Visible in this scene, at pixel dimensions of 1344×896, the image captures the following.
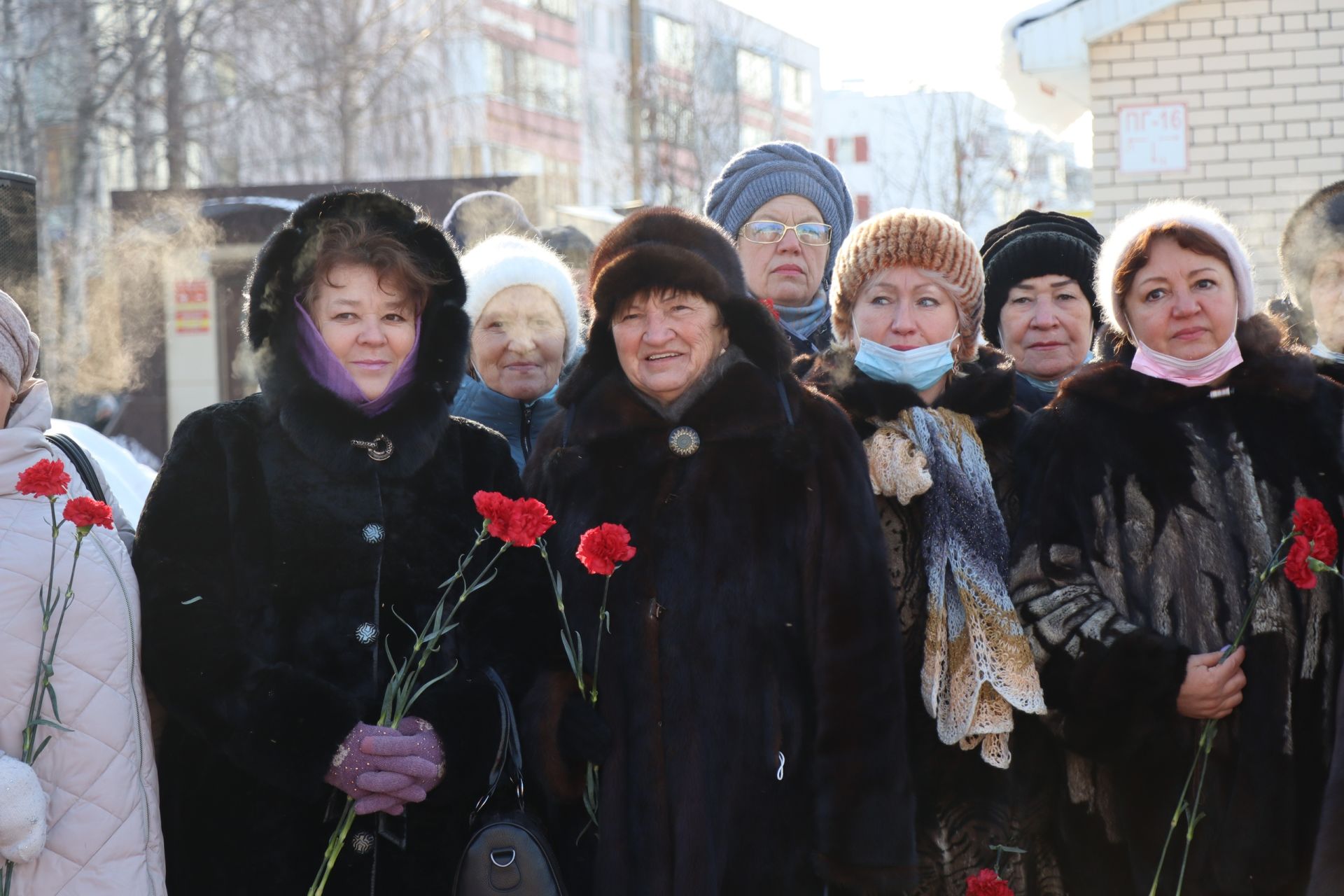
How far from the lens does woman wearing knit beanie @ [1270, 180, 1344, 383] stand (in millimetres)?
3939

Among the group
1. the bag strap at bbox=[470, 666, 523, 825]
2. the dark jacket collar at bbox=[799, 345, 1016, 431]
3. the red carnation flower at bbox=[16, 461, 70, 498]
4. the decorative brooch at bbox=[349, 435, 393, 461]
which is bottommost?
the bag strap at bbox=[470, 666, 523, 825]

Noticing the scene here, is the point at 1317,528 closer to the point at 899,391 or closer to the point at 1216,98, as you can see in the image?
the point at 899,391

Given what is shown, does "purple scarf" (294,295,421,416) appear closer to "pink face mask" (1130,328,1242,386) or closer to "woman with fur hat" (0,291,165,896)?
"woman with fur hat" (0,291,165,896)

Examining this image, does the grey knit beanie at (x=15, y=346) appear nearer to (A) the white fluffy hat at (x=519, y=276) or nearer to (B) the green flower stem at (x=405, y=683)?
(B) the green flower stem at (x=405, y=683)

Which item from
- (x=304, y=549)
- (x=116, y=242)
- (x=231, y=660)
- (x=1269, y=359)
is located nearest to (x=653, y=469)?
(x=304, y=549)

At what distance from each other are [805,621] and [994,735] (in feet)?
1.76

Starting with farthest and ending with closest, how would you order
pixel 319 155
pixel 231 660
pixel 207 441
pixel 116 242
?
pixel 319 155 < pixel 116 242 < pixel 207 441 < pixel 231 660

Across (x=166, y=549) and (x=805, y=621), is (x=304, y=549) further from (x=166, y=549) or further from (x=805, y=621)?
(x=805, y=621)

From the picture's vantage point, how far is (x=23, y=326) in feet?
10.5

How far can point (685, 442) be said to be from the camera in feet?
11.3

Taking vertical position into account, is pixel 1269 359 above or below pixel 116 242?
below

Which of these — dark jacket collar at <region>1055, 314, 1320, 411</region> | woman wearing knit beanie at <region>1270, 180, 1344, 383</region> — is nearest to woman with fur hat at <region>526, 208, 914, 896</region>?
dark jacket collar at <region>1055, 314, 1320, 411</region>

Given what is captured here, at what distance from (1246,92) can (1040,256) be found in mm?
6833

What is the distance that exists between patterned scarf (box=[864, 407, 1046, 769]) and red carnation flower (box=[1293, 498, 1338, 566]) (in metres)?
0.70
